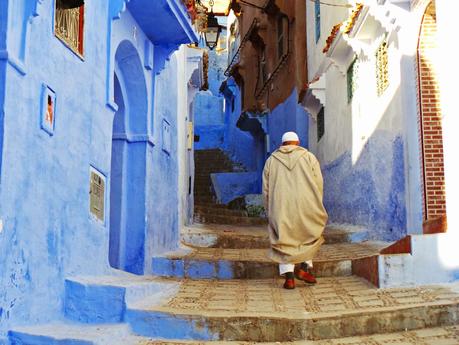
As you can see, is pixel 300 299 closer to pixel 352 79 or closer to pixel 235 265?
pixel 235 265

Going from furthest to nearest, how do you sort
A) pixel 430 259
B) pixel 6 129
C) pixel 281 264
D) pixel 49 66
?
1. pixel 281 264
2. pixel 430 259
3. pixel 49 66
4. pixel 6 129

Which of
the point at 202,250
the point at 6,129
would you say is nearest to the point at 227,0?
the point at 202,250

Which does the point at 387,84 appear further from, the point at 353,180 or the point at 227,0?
the point at 227,0

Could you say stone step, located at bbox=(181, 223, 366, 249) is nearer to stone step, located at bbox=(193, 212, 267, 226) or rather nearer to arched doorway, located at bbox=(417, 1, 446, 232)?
arched doorway, located at bbox=(417, 1, 446, 232)

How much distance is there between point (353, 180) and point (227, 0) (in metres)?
20.0

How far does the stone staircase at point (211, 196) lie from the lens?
43.7 feet

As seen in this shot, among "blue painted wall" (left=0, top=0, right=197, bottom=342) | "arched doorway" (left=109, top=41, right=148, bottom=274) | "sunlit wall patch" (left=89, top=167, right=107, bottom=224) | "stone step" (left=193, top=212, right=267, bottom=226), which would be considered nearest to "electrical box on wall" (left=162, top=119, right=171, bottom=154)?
"blue painted wall" (left=0, top=0, right=197, bottom=342)

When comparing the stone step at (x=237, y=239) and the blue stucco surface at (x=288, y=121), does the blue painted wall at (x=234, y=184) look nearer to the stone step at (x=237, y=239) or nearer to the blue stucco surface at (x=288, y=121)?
the blue stucco surface at (x=288, y=121)

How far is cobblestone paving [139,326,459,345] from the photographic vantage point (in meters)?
4.50

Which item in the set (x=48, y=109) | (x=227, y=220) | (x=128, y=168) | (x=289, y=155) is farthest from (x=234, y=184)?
(x=48, y=109)

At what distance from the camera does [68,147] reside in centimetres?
525

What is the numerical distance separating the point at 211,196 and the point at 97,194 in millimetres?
13082

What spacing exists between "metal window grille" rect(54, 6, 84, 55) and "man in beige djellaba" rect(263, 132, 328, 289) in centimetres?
253

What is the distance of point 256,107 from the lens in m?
20.8
